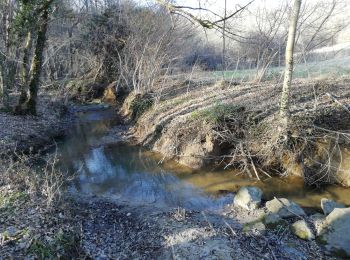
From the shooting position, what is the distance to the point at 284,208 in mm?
8094

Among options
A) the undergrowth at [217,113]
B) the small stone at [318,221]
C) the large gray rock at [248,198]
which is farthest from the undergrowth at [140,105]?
the small stone at [318,221]

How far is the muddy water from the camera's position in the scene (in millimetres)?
9430

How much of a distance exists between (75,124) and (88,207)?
11185mm

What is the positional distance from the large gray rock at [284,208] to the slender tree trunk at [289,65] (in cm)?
263

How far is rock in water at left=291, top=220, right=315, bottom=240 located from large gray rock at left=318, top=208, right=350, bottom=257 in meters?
0.20

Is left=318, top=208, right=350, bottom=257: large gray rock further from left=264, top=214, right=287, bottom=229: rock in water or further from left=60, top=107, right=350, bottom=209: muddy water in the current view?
left=60, top=107, right=350, bottom=209: muddy water

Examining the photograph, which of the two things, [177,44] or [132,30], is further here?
[132,30]

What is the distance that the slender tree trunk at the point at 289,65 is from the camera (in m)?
9.37

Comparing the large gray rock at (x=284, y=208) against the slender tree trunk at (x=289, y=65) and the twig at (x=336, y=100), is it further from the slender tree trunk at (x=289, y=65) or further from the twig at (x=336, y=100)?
the twig at (x=336, y=100)

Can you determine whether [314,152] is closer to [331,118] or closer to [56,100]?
[331,118]

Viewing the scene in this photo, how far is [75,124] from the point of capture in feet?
62.2

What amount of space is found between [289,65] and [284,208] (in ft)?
13.1

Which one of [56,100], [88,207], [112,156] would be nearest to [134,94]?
[56,100]

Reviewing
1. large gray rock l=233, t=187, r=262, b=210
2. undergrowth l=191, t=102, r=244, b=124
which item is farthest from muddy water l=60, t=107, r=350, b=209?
undergrowth l=191, t=102, r=244, b=124
